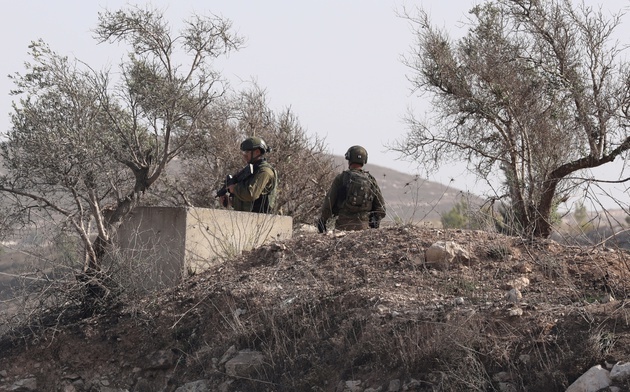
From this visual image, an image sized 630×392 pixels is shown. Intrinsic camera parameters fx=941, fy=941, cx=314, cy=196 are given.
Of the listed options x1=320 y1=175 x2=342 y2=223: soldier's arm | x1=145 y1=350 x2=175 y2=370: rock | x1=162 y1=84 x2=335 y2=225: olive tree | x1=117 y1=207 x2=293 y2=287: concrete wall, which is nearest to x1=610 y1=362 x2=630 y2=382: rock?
x1=145 y1=350 x2=175 y2=370: rock

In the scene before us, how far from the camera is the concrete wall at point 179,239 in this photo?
8.61 metres

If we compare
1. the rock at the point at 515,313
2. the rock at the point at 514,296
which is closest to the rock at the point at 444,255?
the rock at the point at 514,296

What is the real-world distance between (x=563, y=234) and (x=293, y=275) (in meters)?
2.25

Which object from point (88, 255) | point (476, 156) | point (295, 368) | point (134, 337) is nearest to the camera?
point (295, 368)

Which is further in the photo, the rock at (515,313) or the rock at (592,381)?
the rock at (515,313)

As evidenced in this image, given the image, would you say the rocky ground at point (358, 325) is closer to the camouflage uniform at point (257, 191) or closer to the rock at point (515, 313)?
the rock at point (515, 313)

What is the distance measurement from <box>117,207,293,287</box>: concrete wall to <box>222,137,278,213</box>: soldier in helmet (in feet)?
1.75

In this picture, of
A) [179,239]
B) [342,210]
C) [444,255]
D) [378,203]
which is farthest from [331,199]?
[444,255]

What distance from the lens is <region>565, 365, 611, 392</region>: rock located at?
18.0ft

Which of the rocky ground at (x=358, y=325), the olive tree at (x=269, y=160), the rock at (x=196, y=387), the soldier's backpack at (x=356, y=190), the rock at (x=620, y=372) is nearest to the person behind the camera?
the rock at (x=620, y=372)

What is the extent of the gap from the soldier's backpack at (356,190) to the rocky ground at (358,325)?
1.40 metres

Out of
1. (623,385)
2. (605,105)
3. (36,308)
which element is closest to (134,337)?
(36,308)

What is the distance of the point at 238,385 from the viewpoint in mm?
6945

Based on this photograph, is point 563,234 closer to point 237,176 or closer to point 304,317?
point 304,317
